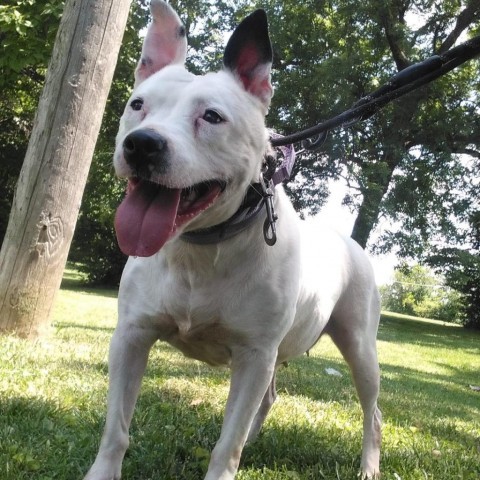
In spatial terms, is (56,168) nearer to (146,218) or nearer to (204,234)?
(204,234)

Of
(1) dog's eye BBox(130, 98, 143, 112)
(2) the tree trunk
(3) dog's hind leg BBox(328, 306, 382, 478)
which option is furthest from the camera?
(2) the tree trunk

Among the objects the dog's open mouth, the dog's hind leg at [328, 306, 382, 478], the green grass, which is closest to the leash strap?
the dog's open mouth

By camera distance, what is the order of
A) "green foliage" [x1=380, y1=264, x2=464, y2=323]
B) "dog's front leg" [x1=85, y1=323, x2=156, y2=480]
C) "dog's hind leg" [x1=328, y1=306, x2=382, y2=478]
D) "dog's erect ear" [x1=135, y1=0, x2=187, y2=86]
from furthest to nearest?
"green foliage" [x1=380, y1=264, x2=464, y2=323]
"dog's hind leg" [x1=328, y1=306, x2=382, y2=478]
"dog's erect ear" [x1=135, y1=0, x2=187, y2=86]
"dog's front leg" [x1=85, y1=323, x2=156, y2=480]

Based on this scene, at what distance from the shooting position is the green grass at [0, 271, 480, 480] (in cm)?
297

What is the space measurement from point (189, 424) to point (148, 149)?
2.10m

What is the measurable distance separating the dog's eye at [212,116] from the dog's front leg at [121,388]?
96cm

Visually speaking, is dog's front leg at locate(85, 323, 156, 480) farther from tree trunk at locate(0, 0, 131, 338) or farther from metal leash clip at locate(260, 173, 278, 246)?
tree trunk at locate(0, 0, 131, 338)

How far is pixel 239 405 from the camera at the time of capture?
8.54ft

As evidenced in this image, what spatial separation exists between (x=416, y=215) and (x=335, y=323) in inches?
764

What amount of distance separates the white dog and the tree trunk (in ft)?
9.65

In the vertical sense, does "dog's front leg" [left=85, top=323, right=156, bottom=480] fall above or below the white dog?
below

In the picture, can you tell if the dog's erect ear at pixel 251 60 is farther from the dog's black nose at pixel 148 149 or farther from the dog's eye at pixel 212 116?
the dog's black nose at pixel 148 149

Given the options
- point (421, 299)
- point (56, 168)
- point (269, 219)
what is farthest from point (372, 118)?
point (269, 219)

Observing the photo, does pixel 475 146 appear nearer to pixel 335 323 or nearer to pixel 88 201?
pixel 88 201
